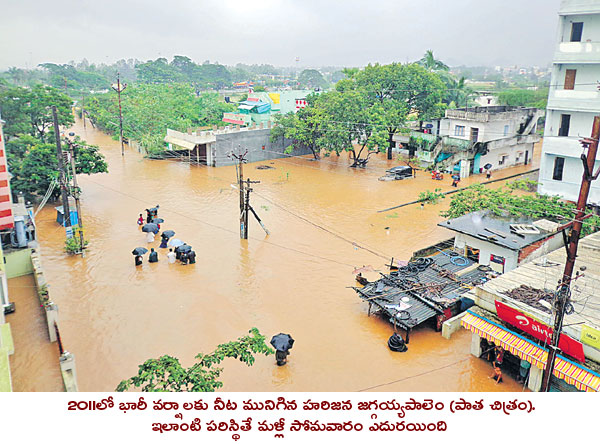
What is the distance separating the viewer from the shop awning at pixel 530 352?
11.0 m

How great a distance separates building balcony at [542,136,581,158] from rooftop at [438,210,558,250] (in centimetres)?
707

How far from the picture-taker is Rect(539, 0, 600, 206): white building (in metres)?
24.3

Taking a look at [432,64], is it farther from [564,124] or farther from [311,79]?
[311,79]

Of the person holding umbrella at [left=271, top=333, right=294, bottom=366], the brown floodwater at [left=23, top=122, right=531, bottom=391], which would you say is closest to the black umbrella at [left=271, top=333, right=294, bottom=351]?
the person holding umbrella at [left=271, top=333, right=294, bottom=366]

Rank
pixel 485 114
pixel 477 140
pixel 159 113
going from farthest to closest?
pixel 159 113
pixel 477 140
pixel 485 114

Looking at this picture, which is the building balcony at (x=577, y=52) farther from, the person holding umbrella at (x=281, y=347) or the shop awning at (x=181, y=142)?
the shop awning at (x=181, y=142)

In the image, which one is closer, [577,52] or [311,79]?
[577,52]

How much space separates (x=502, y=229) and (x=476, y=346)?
728 cm

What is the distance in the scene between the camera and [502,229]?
65.7 ft

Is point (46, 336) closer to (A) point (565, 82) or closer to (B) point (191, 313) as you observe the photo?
(B) point (191, 313)

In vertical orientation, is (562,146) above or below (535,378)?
→ above

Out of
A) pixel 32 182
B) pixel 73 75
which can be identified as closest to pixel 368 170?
pixel 32 182

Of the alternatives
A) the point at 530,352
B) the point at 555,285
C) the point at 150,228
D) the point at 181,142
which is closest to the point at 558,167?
the point at 555,285

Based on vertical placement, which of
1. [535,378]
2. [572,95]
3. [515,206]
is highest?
[572,95]
